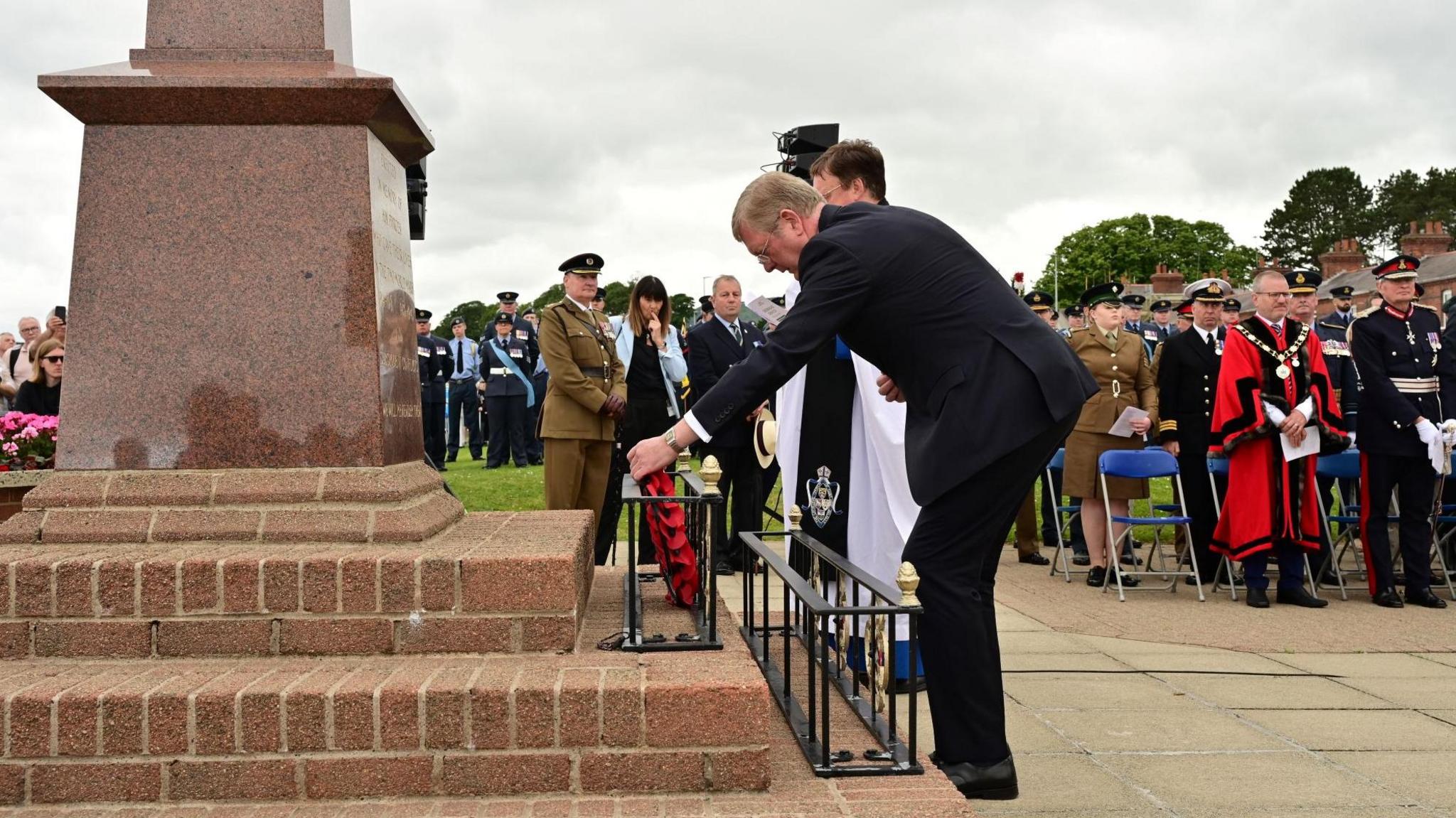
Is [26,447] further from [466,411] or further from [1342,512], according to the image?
[466,411]

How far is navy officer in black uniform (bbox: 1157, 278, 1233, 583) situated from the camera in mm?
10516

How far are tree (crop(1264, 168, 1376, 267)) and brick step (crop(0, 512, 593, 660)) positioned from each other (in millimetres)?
99262

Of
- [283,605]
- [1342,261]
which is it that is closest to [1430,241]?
[1342,261]

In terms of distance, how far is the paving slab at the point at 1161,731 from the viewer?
4.93 meters

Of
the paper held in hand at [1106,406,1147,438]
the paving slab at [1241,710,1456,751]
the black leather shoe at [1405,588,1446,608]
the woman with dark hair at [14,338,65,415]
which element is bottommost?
the paving slab at [1241,710,1456,751]

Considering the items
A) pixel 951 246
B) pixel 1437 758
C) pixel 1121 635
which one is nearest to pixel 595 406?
pixel 1121 635

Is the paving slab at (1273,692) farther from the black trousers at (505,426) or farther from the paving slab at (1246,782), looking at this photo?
the black trousers at (505,426)

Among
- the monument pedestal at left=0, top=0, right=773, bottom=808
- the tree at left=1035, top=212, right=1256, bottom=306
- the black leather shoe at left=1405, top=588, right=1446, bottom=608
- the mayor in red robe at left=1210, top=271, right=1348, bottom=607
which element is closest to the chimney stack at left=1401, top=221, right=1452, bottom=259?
the tree at left=1035, top=212, right=1256, bottom=306

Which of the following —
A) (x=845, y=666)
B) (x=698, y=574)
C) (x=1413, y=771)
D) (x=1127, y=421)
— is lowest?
(x=1413, y=771)

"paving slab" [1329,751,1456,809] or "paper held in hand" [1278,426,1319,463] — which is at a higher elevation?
"paper held in hand" [1278,426,1319,463]

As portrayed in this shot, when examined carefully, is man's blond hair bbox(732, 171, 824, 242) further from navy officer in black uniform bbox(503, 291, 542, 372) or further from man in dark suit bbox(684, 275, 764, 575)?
navy officer in black uniform bbox(503, 291, 542, 372)

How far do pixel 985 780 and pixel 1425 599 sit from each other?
255 inches

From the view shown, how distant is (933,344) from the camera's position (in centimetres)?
407

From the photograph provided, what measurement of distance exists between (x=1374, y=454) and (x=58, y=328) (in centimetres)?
994
